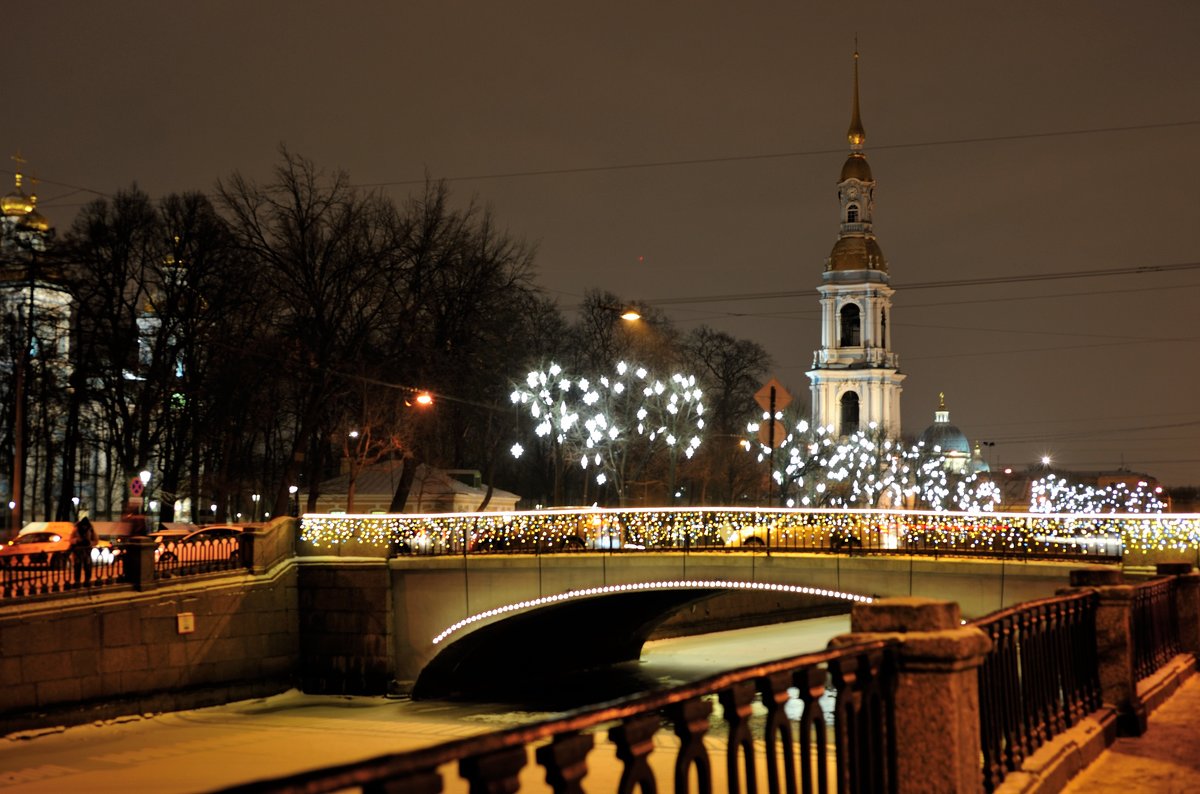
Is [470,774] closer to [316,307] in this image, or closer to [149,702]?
[149,702]

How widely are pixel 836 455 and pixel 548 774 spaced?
74342 mm

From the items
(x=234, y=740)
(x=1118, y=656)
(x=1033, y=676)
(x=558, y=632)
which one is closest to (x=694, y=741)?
(x=1033, y=676)

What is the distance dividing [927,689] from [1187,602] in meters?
13.1

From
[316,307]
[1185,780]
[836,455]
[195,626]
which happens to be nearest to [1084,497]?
[836,455]

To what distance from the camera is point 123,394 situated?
46.3 metres

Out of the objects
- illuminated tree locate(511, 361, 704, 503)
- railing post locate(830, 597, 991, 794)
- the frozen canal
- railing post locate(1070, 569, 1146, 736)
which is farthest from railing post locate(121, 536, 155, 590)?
railing post locate(830, 597, 991, 794)

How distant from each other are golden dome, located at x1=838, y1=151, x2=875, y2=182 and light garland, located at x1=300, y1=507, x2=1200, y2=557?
75.6m

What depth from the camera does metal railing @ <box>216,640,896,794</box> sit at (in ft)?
11.8

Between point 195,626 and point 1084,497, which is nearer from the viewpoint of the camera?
point 195,626

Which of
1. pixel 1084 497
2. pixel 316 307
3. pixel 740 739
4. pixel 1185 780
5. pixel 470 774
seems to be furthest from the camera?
pixel 1084 497

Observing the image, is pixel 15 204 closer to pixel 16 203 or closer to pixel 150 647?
pixel 16 203

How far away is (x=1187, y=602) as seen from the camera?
60.8ft

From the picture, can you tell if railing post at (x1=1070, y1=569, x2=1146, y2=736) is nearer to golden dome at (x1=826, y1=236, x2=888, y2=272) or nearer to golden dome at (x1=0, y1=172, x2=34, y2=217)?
golden dome at (x1=0, y1=172, x2=34, y2=217)

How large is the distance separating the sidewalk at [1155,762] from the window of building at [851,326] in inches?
3938
